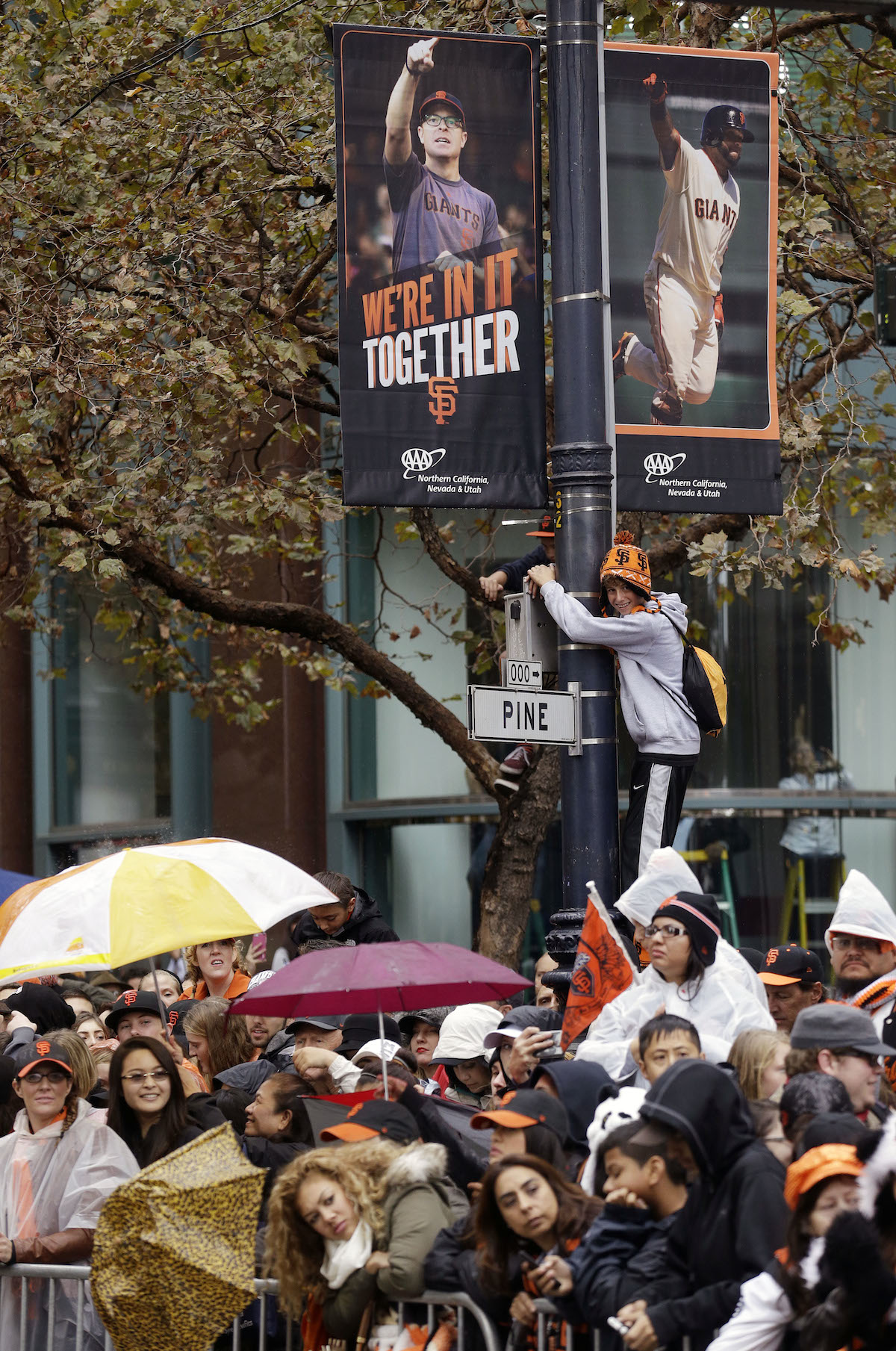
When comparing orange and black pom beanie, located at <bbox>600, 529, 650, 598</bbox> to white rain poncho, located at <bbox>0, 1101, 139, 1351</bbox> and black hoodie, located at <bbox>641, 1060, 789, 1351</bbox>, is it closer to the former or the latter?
black hoodie, located at <bbox>641, 1060, 789, 1351</bbox>

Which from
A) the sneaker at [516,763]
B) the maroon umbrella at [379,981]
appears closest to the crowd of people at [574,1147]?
the maroon umbrella at [379,981]

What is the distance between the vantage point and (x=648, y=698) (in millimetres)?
8320

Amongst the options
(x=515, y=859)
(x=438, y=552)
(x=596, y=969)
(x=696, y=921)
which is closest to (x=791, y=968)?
(x=596, y=969)

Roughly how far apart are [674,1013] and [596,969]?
0.50m

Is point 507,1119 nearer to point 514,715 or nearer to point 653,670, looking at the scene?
point 514,715

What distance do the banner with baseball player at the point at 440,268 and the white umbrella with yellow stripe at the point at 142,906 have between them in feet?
5.48

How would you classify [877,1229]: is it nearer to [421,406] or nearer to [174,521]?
[421,406]

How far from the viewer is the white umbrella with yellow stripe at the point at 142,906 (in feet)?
24.2

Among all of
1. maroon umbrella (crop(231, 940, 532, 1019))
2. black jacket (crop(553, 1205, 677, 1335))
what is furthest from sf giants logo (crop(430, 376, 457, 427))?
black jacket (crop(553, 1205, 677, 1335))

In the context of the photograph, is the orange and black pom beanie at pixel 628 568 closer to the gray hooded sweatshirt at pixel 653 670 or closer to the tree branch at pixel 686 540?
the gray hooded sweatshirt at pixel 653 670

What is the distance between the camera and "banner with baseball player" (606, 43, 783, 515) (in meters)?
8.20

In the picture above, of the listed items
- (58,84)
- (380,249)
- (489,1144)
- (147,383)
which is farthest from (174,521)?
(489,1144)

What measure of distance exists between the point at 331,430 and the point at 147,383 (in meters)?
4.83

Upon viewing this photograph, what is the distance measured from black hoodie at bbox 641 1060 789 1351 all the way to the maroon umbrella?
68.1 inches
